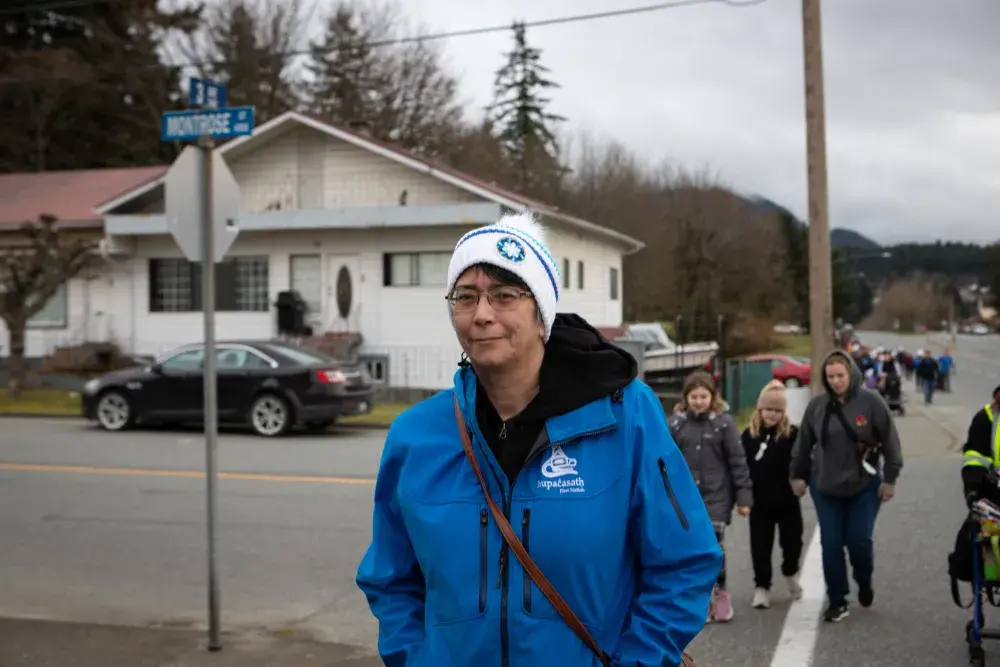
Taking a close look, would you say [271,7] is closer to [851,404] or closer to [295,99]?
[295,99]

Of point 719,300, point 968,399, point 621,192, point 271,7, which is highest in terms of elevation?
point 271,7

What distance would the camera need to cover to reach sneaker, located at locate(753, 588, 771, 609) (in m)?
7.09

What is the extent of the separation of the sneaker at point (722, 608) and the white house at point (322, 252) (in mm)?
17246

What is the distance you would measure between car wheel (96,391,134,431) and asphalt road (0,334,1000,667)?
5.20ft

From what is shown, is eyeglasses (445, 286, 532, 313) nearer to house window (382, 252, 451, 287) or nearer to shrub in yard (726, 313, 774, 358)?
house window (382, 252, 451, 287)

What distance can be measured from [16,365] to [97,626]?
60.4 ft

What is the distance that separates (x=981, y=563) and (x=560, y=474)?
14.1 feet

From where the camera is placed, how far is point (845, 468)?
686 centimetres

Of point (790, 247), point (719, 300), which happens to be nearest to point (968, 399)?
point (719, 300)

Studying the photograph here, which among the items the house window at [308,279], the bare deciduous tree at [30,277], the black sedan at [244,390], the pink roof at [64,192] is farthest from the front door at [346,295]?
the black sedan at [244,390]

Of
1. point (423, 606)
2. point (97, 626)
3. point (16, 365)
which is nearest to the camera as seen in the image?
point (423, 606)

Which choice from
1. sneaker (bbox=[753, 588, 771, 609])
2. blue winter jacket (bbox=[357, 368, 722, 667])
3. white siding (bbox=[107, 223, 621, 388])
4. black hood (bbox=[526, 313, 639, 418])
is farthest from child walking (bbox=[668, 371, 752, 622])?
white siding (bbox=[107, 223, 621, 388])

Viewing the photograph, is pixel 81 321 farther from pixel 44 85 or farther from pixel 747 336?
pixel 747 336

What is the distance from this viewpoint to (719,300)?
165 feet
